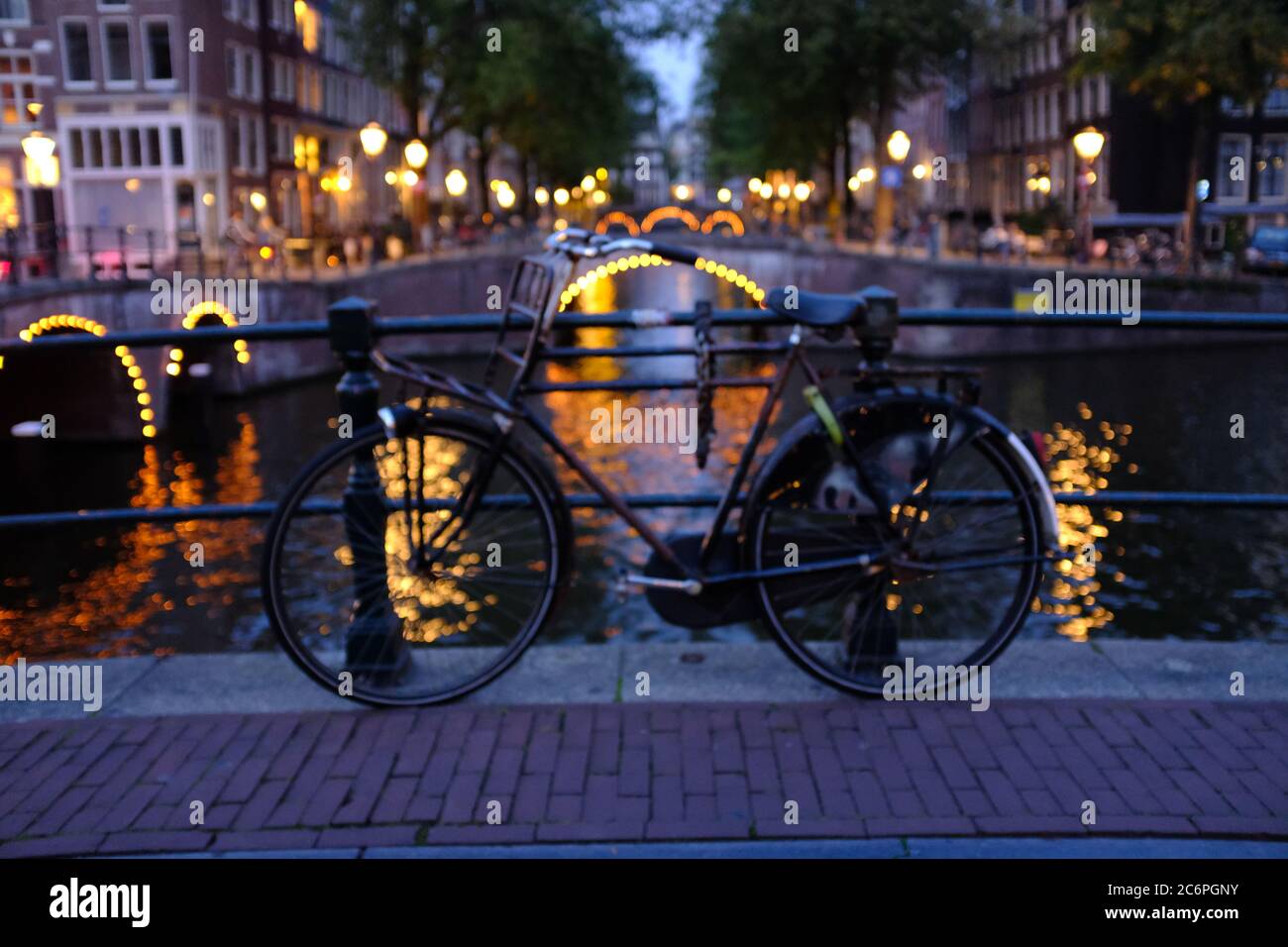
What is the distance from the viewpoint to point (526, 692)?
14.2 ft

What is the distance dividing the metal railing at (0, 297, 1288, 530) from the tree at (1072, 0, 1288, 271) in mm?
29614

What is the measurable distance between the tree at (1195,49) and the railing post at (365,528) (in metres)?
30.9

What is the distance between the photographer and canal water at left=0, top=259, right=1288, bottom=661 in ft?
43.5

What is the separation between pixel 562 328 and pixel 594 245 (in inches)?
12.2

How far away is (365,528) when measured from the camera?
14.2ft

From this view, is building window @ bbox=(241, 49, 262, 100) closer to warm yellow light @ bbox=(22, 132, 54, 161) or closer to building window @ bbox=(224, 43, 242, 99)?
building window @ bbox=(224, 43, 242, 99)

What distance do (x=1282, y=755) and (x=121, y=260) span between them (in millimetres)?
26611

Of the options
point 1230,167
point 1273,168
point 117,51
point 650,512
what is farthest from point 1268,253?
point 117,51

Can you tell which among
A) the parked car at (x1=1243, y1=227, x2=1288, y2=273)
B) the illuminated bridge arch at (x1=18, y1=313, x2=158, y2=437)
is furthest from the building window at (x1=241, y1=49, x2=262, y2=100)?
the parked car at (x1=1243, y1=227, x2=1288, y2=273)

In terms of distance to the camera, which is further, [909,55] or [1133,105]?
[1133,105]

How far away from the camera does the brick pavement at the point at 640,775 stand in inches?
134

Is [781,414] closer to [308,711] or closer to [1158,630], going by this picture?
[1158,630]
